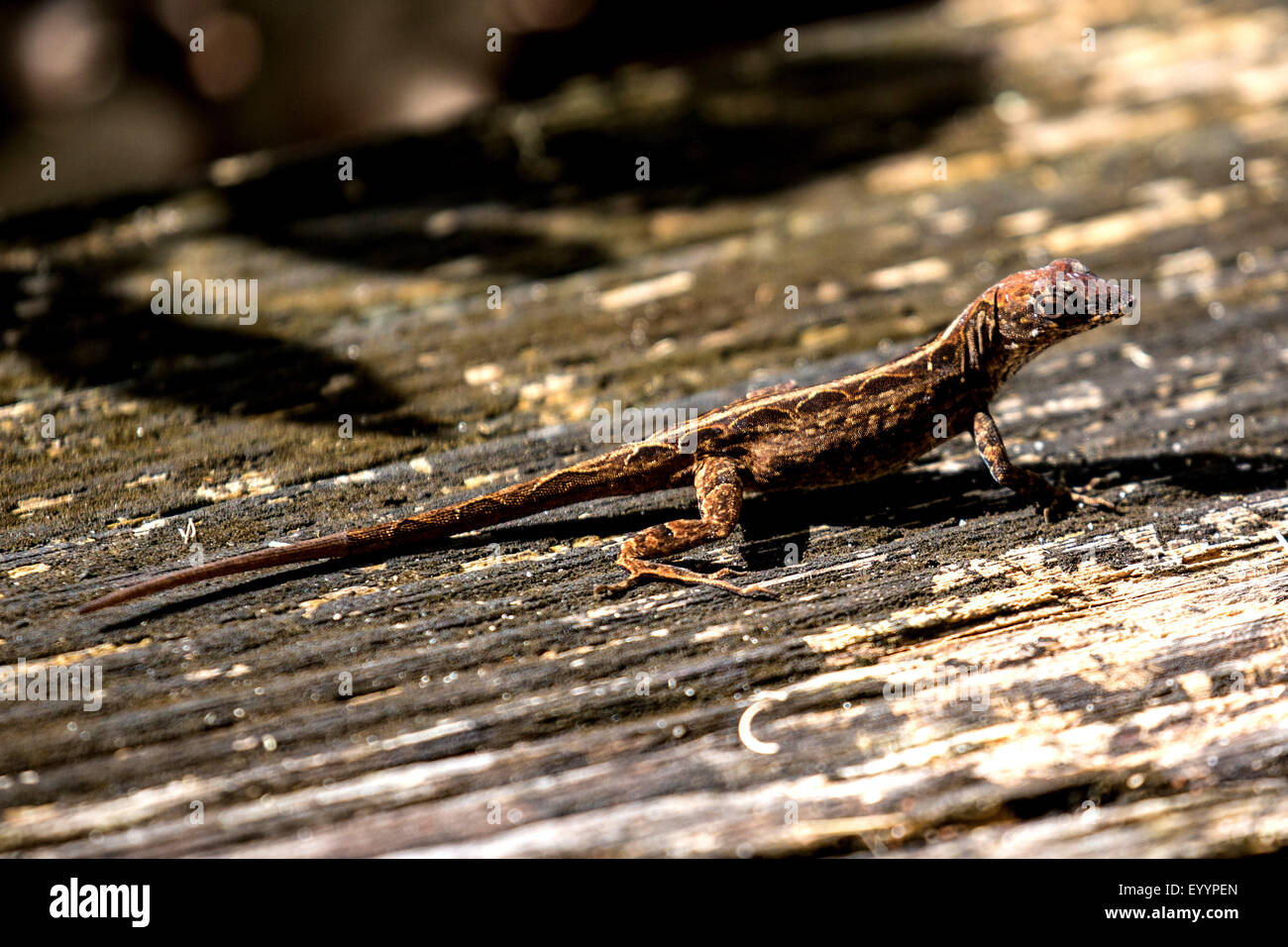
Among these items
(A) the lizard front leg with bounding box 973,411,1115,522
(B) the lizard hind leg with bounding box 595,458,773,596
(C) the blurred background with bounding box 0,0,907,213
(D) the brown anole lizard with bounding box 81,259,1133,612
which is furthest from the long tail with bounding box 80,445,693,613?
(C) the blurred background with bounding box 0,0,907,213

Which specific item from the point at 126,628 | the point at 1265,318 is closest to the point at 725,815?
the point at 126,628

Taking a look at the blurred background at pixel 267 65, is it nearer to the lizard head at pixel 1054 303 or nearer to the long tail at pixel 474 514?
the long tail at pixel 474 514

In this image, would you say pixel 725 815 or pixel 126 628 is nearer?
pixel 725 815

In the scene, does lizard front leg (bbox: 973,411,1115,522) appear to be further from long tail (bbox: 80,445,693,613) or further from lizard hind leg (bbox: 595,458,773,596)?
long tail (bbox: 80,445,693,613)

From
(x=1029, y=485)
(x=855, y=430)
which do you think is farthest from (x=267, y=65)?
(x=1029, y=485)

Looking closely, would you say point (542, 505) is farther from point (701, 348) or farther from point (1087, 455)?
point (1087, 455)

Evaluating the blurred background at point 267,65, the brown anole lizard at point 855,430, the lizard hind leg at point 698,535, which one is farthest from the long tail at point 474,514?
the blurred background at point 267,65
